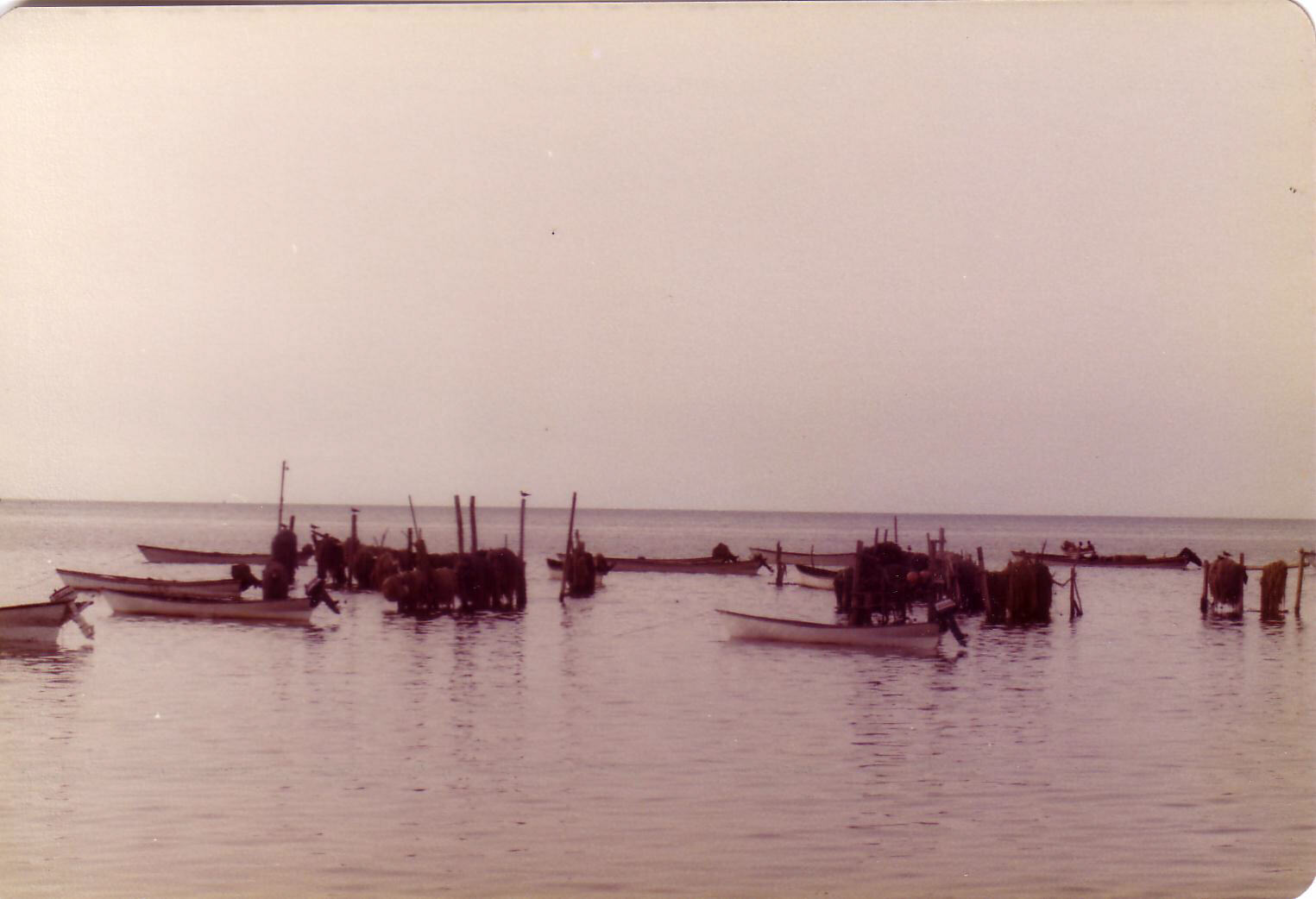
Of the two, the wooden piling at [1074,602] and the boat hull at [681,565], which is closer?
the wooden piling at [1074,602]

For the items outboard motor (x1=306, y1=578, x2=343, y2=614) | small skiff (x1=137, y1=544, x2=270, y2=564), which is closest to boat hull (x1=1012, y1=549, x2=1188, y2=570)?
small skiff (x1=137, y1=544, x2=270, y2=564)

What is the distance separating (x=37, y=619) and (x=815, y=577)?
27404 millimetres

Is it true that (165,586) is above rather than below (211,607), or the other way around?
above

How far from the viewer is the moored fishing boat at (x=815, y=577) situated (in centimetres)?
4559

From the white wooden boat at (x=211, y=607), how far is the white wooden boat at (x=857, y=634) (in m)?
9.29

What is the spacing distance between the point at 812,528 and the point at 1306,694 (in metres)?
85.3

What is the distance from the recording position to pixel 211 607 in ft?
96.9

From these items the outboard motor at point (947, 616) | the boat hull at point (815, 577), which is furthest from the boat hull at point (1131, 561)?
the outboard motor at point (947, 616)

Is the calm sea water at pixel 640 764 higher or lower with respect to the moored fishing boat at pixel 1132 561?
lower

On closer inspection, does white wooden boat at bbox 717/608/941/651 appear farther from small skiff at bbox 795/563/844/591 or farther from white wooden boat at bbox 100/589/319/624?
small skiff at bbox 795/563/844/591

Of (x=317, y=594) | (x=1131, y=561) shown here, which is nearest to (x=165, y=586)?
(x=317, y=594)

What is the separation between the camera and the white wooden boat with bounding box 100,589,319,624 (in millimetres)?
28906

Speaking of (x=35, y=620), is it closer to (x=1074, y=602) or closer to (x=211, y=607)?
(x=211, y=607)

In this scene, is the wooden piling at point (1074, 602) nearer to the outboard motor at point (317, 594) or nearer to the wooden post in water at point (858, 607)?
the wooden post in water at point (858, 607)
